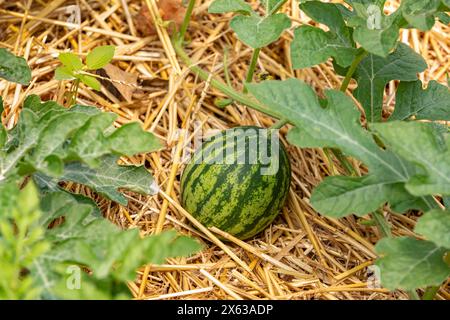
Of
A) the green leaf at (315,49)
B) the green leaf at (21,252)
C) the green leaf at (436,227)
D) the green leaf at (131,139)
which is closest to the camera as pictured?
the green leaf at (21,252)

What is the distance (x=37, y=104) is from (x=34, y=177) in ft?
1.05

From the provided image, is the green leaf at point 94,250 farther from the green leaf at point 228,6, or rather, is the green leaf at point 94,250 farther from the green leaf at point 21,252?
the green leaf at point 228,6

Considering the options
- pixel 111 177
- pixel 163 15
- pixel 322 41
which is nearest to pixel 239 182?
pixel 111 177

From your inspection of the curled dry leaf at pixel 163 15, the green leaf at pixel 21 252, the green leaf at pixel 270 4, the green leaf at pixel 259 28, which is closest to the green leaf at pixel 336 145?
the green leaf at pixel 259 28

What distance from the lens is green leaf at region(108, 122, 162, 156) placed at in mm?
1972

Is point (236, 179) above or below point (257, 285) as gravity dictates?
above

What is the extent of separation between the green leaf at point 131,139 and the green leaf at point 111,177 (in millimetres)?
299

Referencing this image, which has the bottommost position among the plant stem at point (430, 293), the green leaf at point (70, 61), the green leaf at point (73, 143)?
the plant stem at point (430, 293)

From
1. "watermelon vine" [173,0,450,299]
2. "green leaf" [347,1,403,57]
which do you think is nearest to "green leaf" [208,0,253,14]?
"watermelon vine" [173,0,450,299]

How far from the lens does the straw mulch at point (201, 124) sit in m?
2.43

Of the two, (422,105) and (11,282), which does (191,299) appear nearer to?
(11,282)

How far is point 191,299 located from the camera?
7.47ft
